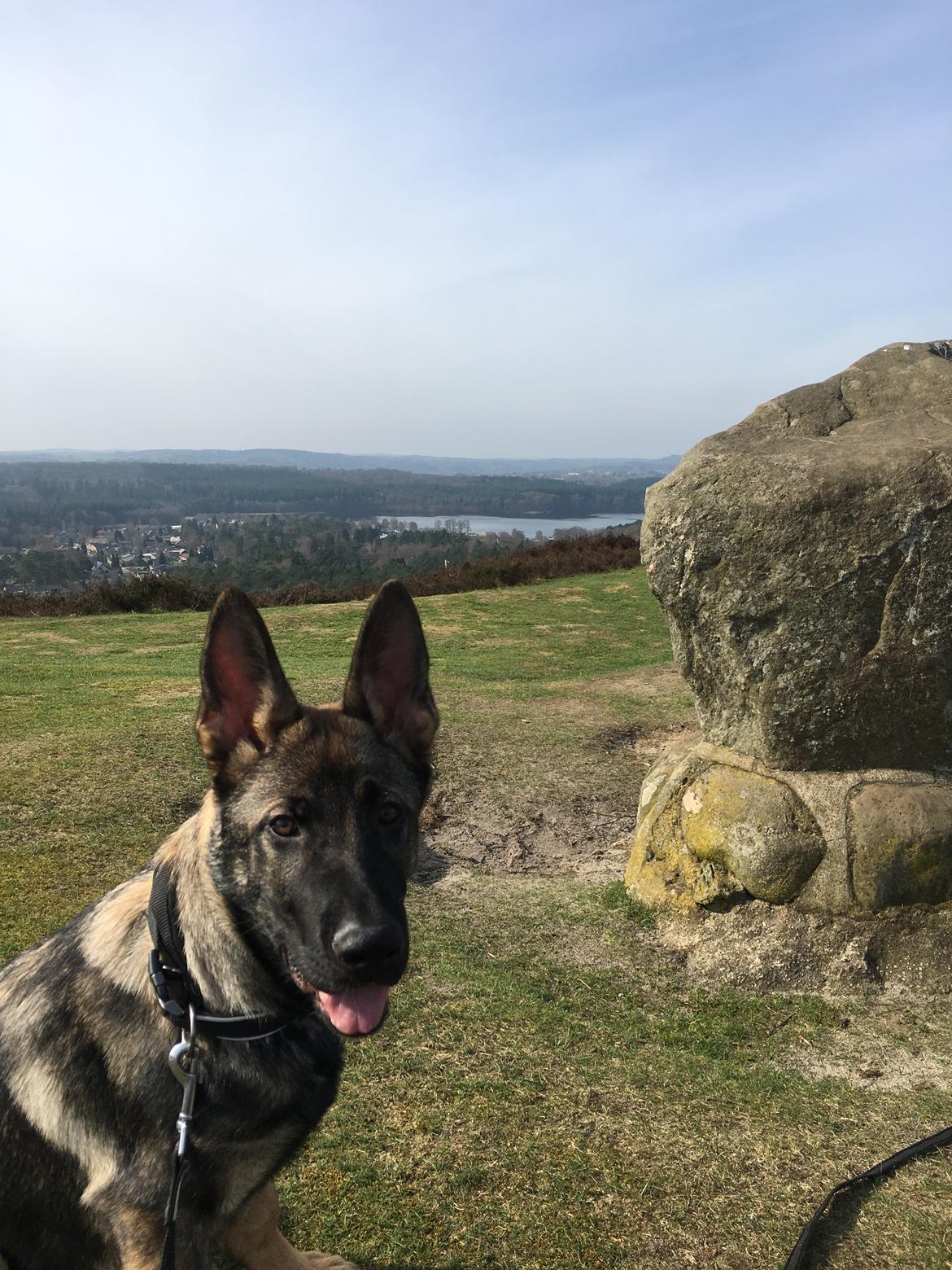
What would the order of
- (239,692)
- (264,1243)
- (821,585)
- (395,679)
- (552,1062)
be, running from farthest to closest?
(821,585)
(552,1062)
(264,1243)
(395,679)
(239,692)

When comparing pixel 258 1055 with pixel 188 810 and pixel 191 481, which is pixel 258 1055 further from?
pixel 191 481

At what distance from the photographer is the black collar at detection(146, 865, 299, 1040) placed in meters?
2.68

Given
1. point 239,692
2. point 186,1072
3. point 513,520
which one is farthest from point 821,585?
point 513,520

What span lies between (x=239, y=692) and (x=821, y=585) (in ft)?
Answer: 13.3

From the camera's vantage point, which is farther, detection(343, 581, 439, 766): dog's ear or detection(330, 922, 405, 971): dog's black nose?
detection(343, 581, 439, 766): dog's ear

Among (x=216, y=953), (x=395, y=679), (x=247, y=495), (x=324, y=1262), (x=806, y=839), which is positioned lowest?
(x=324, y=1262)

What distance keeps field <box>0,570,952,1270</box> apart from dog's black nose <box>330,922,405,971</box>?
187cm

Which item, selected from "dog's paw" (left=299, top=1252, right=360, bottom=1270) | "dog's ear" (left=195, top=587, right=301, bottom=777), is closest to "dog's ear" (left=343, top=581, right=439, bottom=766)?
"dog's ear" (left=195, top=587, right=301, bottom=777)

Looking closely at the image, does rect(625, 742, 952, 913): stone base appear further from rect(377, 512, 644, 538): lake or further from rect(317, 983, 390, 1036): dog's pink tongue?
rect(377, 512, 644, 538): lake

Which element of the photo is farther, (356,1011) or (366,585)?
(366,585)

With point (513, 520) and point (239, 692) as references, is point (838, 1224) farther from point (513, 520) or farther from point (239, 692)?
point (513, 520)

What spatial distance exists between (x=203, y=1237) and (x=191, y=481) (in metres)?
166

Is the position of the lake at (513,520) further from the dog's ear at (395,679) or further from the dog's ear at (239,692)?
the dog's ear at (239,692)

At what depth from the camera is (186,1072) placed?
103 inches
